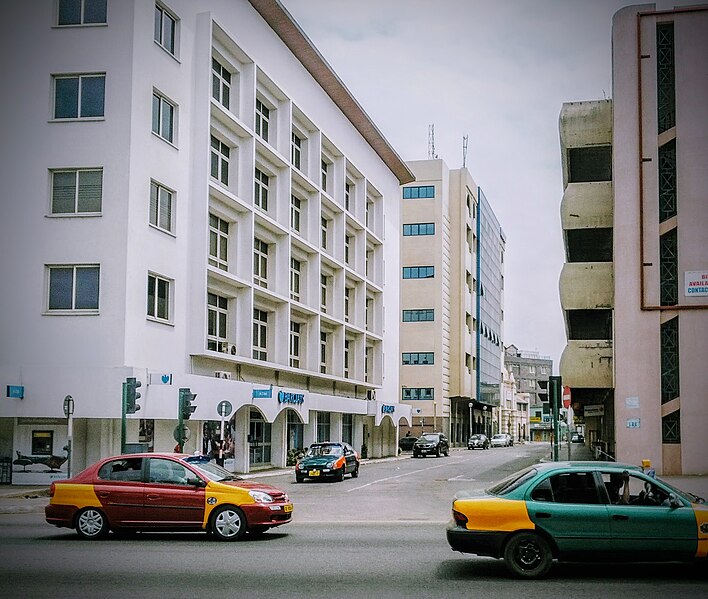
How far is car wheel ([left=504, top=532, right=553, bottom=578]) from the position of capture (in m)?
11.5

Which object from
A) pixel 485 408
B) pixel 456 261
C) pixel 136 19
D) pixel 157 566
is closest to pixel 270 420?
pixel 136 19

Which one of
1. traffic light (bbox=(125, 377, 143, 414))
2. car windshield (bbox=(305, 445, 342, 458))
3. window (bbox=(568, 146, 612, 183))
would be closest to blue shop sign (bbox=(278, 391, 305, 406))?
car windshield (bbox=(305, 445, 342, 458))

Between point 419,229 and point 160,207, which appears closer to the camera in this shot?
point 160,207

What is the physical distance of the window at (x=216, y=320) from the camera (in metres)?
37.4

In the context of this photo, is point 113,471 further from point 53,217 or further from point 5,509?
point 53,217

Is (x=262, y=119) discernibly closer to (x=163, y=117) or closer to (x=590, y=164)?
(x=163, y=117)

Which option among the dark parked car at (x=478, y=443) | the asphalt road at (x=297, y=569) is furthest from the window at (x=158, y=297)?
the dark parked car at (x=478, y=443)

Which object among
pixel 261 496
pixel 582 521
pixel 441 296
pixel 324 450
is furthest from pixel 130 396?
pixel 441 296

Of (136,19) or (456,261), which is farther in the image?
(456,261)

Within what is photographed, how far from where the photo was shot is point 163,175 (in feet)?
108

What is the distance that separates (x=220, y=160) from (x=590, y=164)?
15996 mm

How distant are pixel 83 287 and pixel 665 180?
64.6 ft

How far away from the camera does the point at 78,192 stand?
30828 mm

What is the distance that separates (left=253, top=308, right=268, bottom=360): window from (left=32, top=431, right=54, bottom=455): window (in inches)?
549
